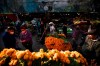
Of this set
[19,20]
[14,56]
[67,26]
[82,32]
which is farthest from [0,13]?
[14,56]

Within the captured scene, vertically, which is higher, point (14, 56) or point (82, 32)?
point (14, 56)

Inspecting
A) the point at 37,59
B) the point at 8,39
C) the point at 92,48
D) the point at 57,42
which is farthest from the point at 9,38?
the point at 37,59

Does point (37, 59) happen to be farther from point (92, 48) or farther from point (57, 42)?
point (57, 42)

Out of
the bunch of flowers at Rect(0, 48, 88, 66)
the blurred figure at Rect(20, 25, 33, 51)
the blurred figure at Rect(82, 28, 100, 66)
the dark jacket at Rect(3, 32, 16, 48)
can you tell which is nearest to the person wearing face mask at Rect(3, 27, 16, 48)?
the dark jacket at Rect(3, 32, 16, 48)

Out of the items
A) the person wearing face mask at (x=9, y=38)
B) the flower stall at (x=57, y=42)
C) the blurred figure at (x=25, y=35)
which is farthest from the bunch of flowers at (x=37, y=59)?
the blurred figure at (x=25, y=35)

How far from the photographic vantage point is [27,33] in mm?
11883

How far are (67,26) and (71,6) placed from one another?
348cm

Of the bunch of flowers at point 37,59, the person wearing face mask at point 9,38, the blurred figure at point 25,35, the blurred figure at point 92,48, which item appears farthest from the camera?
the blurred figure at point 25,35

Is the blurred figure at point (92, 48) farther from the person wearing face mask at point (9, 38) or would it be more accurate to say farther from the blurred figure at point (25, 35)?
the blurred figure at point (25, 35)

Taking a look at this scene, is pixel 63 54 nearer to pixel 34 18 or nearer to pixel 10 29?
pixel 10 29

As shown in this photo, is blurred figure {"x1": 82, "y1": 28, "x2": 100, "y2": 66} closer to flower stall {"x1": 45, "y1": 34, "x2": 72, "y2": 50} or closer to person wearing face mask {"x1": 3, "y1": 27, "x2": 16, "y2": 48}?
flower stall {"x1": 45, "y1": 34, "x2": 72, "y2": 50}

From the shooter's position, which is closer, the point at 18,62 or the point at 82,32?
the point at 18,62

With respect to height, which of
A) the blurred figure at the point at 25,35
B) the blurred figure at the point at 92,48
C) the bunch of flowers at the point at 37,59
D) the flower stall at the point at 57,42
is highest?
the bunch of flowers at the point at 37,59

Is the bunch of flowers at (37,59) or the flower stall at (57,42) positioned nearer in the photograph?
the bunch of flowers at (37,59)
